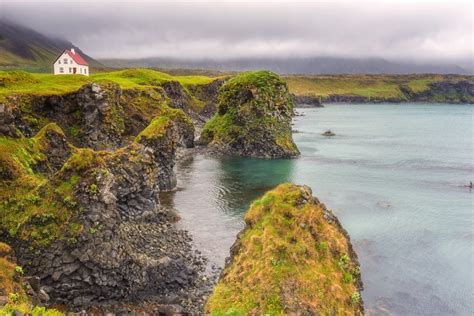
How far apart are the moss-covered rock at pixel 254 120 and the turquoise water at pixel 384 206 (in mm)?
4814

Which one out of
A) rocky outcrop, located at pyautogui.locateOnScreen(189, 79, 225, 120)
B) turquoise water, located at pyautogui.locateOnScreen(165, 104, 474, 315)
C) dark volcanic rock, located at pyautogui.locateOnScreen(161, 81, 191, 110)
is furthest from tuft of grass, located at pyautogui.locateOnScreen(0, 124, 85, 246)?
rocky outcrop, located at pyautogui.locateOnScreen(189, 79, 225, 120)

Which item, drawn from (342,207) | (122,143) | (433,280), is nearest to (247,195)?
(342,207)

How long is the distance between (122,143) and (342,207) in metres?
34.0

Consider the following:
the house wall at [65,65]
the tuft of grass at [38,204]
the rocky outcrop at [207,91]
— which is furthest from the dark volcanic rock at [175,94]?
the tuft of grass at [38,204]

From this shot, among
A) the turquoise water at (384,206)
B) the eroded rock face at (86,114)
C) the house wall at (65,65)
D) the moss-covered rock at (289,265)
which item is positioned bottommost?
the turquoise water at (384,206)

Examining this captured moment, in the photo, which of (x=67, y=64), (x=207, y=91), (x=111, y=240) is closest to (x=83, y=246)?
(x=111, y=240)

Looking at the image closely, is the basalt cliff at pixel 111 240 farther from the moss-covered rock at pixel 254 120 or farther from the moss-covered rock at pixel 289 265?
the moss-covered rock at pixel 254 120

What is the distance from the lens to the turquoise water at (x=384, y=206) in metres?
33.9

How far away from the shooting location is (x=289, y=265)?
2248cm

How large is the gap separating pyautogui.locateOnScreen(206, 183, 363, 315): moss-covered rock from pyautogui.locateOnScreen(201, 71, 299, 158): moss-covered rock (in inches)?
2392

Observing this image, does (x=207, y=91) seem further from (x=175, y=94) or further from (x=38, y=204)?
(x=38, y=204)

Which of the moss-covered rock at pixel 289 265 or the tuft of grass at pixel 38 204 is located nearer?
the moss-covered rock at pixel 289 265

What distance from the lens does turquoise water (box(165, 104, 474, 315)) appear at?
33938mm

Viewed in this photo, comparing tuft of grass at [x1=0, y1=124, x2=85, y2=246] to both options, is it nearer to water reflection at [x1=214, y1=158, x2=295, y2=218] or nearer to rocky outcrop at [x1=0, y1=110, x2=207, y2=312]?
rocky outcrop at [x1=0, y1=110, x2=207, y2=312]
